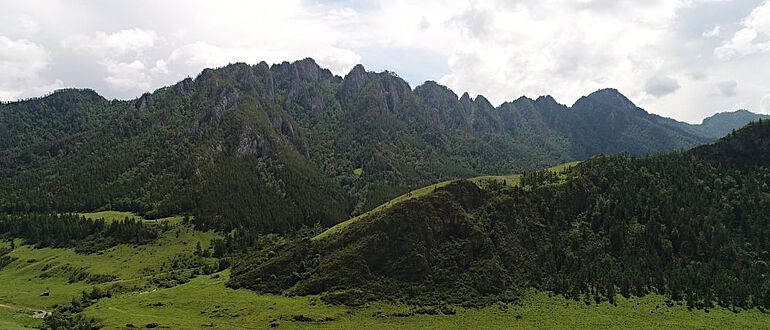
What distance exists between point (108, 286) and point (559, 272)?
144199mm

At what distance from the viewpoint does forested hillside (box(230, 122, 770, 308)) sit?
144 m

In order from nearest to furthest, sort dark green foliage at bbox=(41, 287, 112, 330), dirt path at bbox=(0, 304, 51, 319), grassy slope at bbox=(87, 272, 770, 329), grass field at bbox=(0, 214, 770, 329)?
dark green foliage at bbox=(41, 287, 112, 330) < grass field at bbox=(0, 214, 770, 329) < grassy slope at bbox=(87, 272, 770, 329) < dirt path at bbox=(0, 304, 51, 319)

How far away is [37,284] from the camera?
596ft

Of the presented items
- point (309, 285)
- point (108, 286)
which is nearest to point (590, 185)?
point (309, 285)

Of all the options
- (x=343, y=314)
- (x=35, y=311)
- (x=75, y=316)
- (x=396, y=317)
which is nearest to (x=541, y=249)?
(x=396, y=317)

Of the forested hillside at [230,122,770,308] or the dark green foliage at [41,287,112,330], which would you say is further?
the forested hillside at [230,122,770,308]

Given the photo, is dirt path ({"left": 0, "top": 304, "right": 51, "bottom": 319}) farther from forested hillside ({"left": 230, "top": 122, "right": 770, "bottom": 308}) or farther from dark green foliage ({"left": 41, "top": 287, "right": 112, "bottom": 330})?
forested hillside ({"left": 230, "top": 122, "right": 770, "bottom": 308})

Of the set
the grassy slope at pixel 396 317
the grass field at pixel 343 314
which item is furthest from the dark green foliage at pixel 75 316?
the grassy slope at pixel 396 317

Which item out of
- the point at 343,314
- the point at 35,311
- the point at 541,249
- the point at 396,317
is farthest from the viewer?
the point at 541,249

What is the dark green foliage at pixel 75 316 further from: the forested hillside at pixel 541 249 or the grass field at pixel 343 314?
the forested hillside at pixel 541 249

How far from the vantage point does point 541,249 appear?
536 ft

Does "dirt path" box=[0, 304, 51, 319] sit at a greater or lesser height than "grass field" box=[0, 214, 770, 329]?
greater

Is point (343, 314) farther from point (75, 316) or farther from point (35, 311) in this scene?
point (35, 311)

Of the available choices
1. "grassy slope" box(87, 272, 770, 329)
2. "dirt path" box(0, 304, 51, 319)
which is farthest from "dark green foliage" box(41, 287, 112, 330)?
"grassy slope" box(87, 272, 770, 329)
